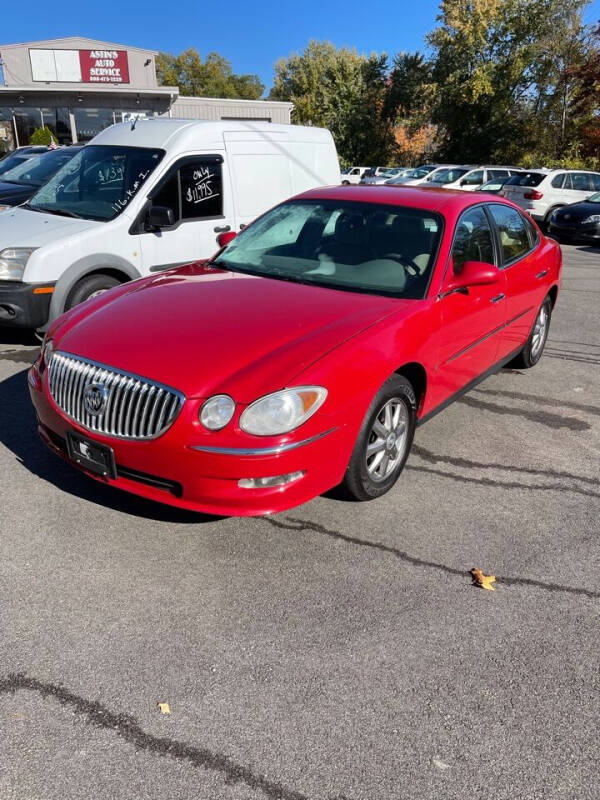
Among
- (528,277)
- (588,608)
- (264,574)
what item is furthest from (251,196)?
(588,608)

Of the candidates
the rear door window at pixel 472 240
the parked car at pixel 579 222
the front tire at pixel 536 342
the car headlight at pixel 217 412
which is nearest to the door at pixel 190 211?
the rear door window at pixel 472 240

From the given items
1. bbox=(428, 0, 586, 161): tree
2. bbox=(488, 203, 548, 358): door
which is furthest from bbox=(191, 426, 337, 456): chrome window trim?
bbox=(428, 0, 586, 161): tree

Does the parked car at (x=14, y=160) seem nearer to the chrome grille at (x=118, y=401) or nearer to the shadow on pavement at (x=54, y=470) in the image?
the shadow on pavement at (x=54, y=470)

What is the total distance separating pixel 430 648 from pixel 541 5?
143 feet

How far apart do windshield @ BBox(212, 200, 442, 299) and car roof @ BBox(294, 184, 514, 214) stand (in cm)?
7

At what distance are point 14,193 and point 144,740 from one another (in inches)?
380

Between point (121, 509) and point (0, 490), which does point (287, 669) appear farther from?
point (0, 490)

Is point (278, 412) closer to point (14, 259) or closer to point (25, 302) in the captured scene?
point (25, 302)

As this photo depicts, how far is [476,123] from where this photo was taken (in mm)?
40125

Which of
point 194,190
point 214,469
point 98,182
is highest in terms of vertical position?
point 98,182

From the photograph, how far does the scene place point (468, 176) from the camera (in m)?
23.4

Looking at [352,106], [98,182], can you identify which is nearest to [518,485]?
[98,182]

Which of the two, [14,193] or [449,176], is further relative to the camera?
[449,176]

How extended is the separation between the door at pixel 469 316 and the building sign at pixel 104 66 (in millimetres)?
35963
